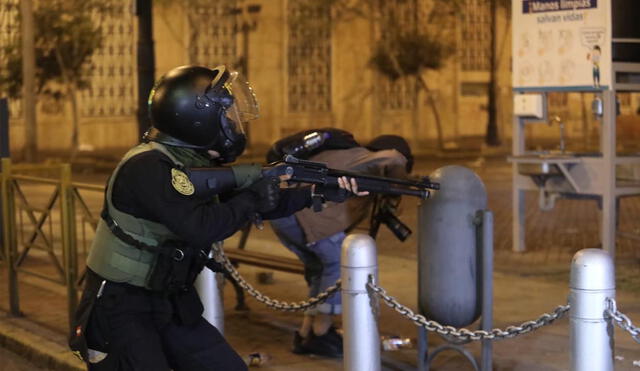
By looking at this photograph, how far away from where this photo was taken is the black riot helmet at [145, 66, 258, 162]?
173 inches

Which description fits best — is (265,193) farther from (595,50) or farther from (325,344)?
(595,50)

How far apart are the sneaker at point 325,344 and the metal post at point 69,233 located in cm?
178

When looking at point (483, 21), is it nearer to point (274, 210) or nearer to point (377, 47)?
point (377, 47)

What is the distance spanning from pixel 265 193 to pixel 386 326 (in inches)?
139

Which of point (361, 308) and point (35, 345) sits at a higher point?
point (361, 308)

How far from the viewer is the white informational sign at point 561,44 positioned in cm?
1003

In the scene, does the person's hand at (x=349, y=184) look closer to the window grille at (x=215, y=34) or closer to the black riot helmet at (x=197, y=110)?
the black riot helmet at (x=197, y=110)

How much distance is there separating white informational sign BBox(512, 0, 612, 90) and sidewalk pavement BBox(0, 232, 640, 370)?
6.25ft

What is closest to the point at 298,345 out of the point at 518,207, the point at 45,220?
the point at 45,220

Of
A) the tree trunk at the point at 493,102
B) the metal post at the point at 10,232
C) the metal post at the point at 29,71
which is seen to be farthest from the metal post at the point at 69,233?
the tree trunk at the point at 493,102

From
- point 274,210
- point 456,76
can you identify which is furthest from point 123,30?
point 274,210

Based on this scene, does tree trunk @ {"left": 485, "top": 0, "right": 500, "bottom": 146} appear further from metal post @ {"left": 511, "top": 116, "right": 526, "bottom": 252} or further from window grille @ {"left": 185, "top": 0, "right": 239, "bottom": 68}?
metal post @ {"left": 511, "top": 116, "right": 526, "bottom": 252}

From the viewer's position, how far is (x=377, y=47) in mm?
30344

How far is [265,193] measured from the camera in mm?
4352
